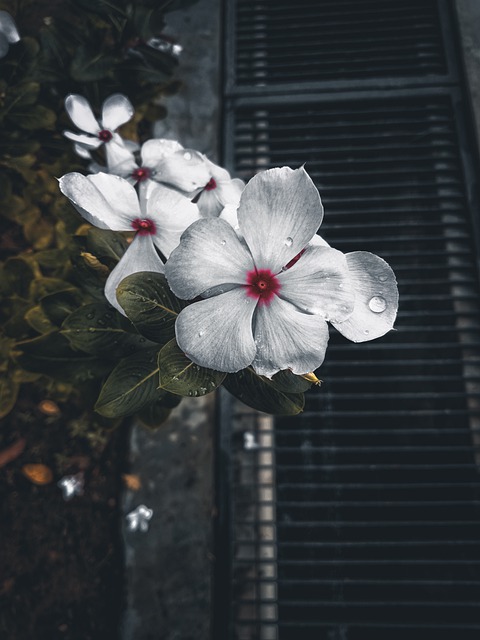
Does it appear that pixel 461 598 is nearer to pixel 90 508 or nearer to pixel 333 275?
pixel 90 508

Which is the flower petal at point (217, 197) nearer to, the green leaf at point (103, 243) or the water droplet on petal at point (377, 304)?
the green leaf at point (103, 243)

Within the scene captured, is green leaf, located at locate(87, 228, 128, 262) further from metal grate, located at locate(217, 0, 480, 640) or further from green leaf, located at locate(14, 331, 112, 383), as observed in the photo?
metal grate, located at locate(217, 0, 480, 640)

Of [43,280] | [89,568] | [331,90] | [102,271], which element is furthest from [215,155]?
[89,568]

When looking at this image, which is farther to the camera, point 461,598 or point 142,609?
point 461,598

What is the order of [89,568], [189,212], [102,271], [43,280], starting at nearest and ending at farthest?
1. [189,212]
2. [102,271]
3. [43,280]
4. [89,568]

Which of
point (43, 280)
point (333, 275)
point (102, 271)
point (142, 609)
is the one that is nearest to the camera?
point (333, 275)

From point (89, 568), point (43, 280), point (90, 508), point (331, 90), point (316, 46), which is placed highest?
point (316, 46)

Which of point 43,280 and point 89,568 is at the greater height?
point 43,280
